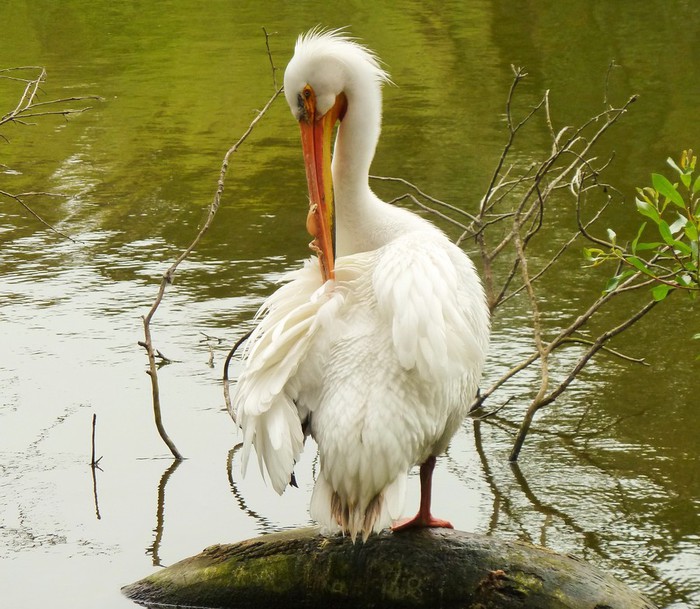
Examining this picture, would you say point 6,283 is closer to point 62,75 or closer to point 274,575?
point 274,575

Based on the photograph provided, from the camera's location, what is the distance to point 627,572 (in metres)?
3.87

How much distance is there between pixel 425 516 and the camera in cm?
361

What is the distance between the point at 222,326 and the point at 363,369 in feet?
9.31

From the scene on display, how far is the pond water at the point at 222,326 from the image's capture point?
13.7 ft

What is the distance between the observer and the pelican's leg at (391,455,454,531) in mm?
3562

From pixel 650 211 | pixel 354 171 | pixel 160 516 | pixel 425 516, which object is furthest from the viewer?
pixel 160 516

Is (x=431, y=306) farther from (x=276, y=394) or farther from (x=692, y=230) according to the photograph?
(x=692, y=230)

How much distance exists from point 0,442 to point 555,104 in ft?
23.1

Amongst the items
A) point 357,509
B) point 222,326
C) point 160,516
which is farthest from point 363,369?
point 222,326

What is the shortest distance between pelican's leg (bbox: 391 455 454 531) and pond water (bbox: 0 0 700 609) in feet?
1.81

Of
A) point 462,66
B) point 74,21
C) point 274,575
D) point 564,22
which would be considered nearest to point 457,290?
point 274,575

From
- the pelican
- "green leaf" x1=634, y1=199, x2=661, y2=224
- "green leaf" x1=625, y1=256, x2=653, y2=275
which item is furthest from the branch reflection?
"green leaf" x1=634, y1=199, x2=661, y2=224

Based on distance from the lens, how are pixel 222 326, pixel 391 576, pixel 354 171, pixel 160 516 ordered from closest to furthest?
pixel 391 576
pixel 354 171
pixel 160 516
pixel 222 326

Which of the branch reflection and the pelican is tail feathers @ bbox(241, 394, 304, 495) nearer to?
the pelican
